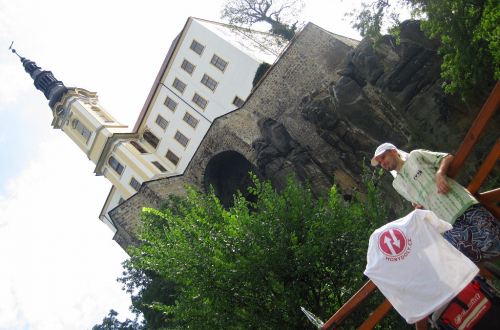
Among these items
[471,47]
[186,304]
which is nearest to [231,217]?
[186,304]

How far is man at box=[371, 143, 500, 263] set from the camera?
397 centimetres

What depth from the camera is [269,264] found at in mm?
7727

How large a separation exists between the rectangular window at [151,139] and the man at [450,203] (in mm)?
27636

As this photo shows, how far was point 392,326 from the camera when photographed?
25.2ft

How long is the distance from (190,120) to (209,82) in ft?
11.2

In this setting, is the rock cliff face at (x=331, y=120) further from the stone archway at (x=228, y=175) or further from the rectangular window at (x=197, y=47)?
the rectangular window at (x=197, y=47)

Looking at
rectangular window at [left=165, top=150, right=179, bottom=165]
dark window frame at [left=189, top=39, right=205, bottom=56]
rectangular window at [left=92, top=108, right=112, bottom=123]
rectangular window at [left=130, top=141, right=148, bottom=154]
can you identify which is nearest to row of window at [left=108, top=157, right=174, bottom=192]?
rectangular window at [left=165, top=150, right=179, bottom=165]

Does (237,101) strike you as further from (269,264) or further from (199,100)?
(269,264)

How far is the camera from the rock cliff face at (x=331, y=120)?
1280 cm

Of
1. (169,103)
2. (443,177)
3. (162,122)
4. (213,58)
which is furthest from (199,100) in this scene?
(443,177)

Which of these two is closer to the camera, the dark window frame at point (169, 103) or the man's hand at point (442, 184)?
the man's hand at point (442, 184)

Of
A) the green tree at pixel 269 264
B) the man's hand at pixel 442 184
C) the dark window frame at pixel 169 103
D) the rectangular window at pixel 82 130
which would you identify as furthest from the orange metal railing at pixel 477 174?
the rectangular window at pixel 82 130

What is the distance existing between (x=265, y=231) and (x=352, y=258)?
2079 millimetres

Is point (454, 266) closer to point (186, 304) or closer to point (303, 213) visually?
point (303, 213)
